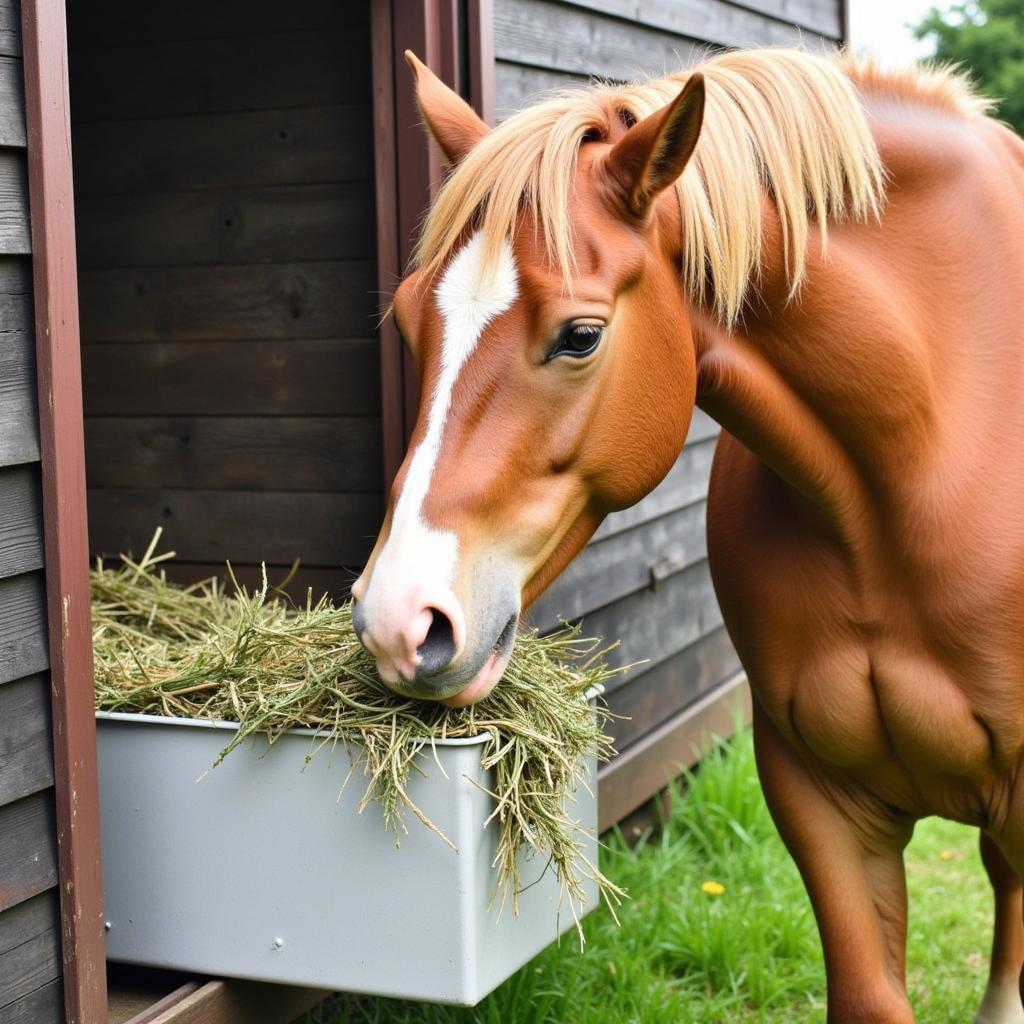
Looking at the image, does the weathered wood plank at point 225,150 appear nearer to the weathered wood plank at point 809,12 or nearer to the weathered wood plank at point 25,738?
the weathered wood plank at point 25,738

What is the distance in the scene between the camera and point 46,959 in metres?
1.87

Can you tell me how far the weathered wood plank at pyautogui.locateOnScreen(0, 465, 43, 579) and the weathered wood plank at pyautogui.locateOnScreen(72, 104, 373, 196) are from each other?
1.43 m

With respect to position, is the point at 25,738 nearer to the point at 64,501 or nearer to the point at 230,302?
the point at 64,501

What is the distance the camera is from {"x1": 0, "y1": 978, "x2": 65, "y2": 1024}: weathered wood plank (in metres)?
1.81

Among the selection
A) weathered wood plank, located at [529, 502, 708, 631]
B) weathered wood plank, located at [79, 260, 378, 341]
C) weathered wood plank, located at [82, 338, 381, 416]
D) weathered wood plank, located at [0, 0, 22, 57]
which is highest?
weathered wood plank, located at [0, 0, 22, 57]

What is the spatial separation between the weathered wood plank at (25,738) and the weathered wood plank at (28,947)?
0.56 feet

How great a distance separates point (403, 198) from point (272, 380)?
0.63 metres

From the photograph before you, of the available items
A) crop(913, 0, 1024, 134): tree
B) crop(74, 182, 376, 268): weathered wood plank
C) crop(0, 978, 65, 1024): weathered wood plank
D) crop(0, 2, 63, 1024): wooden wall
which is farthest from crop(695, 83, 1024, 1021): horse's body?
crop(913, 0, 1024, 134): tree

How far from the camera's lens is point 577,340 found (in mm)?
1666

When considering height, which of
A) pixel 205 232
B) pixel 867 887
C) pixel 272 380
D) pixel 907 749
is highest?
pixel 205 232

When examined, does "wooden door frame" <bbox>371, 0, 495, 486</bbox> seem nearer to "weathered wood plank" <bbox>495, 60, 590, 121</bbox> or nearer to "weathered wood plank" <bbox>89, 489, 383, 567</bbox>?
"weathered wood plank" <bbox>495, 60, 590, 121</bbox>

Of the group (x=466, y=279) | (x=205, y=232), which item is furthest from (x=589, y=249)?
(x=205, y=232)

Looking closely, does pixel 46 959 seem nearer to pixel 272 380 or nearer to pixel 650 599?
pixel 272 380

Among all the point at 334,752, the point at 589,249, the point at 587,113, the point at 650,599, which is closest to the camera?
the point at 589,249
